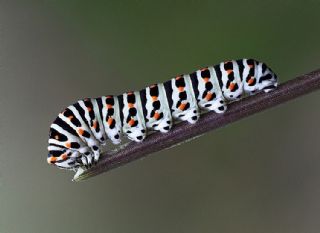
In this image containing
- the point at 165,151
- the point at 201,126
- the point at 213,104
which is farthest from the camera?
the point at 165,151

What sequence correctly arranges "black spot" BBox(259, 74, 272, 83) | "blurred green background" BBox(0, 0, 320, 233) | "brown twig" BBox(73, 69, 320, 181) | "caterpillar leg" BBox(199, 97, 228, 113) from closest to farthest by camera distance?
"brown twig" BBox(73, 69, 320, 181), "caterpillar leg" BBox(199, 97, 228, 113), "black spot" BBox(259, 74, 272, 83), "blurred green background" BBox(0, 0, 320, 233)

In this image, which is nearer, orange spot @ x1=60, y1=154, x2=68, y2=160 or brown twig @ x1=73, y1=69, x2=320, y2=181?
brown twig @ x1=73, y1=69, x2=320, y2=181

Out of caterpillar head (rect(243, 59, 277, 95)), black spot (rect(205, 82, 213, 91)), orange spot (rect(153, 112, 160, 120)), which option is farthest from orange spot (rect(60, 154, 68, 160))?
caterpillar head (rect(243, 59, 277, 95))

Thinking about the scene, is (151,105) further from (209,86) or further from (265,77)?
(265,77)

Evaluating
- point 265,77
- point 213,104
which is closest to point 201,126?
point 213,104

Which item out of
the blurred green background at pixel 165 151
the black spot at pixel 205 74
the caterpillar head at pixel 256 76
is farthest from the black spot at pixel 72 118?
the blurred green background at pixel 165 151

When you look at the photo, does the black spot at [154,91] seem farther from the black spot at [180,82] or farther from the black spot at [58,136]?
the black spot at [58,136]

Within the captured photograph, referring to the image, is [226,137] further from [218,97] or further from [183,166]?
[218,97]

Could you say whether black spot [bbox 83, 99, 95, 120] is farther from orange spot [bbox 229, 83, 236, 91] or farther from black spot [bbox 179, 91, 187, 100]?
orange spot [bbox 229, 83, 236, 91]
